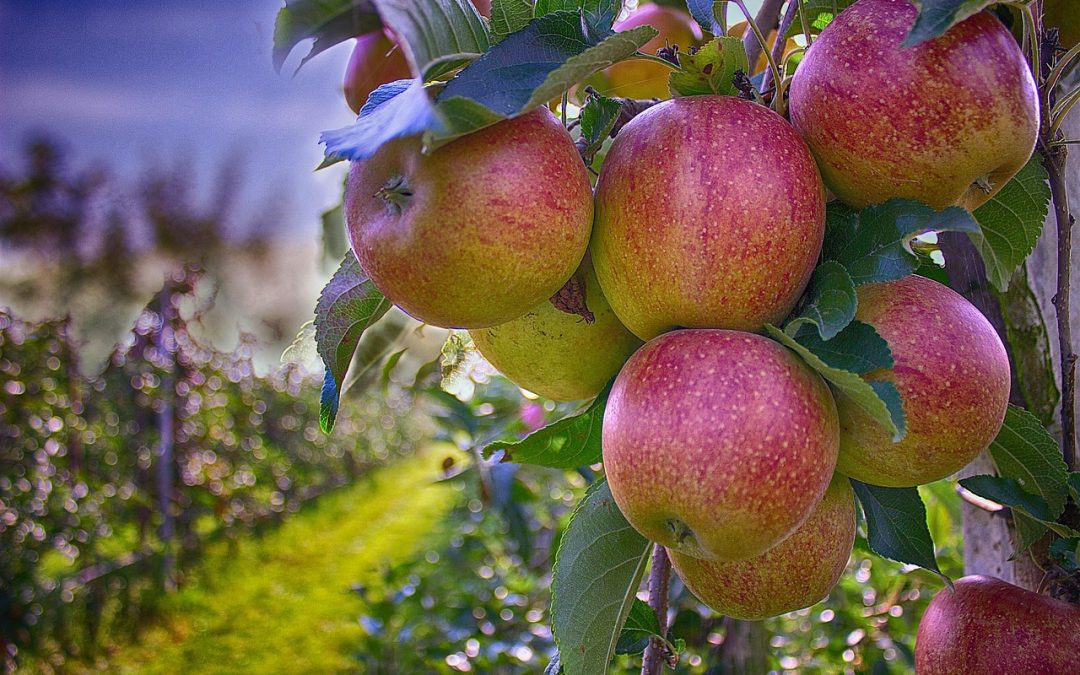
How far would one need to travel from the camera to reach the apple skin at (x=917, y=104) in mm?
493

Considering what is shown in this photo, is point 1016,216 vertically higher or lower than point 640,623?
higher

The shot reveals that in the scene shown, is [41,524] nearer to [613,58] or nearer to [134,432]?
[134,432]

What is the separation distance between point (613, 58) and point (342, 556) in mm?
5598

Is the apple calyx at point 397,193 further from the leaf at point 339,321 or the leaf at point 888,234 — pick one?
the leaf at point 888,234

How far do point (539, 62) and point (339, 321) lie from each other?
0.26 meters

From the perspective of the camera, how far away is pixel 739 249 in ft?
1.64

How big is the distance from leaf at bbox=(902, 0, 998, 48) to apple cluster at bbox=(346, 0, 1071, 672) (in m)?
0.05

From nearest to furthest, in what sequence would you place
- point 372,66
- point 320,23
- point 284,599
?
point 320,23 → point 372,66 → point 284,599

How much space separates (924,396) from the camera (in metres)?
0.50

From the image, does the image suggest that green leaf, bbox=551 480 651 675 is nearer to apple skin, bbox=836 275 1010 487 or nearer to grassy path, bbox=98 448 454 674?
apple skin, bbox=836 275 1010 487

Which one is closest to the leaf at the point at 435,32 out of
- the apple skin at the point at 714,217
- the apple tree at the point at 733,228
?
the apple tree at the point at 733,228

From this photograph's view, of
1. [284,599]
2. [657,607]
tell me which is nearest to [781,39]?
[657,607]

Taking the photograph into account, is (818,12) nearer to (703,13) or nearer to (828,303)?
(703,13)

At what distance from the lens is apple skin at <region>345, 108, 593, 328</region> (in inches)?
18.9
